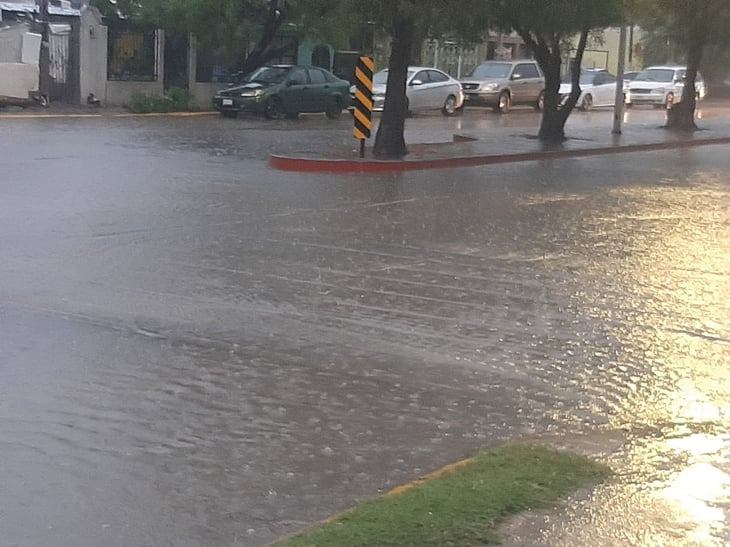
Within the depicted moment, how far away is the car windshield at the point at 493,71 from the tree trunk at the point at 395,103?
2056 centimetres

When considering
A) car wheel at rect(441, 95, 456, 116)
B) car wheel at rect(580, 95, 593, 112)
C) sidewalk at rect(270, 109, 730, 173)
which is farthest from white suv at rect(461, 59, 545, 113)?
sidewalk at rect(270, 109, 730, 173)

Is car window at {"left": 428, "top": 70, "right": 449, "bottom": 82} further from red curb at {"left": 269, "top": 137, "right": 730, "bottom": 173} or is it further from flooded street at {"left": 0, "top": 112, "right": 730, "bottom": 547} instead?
flooded street at {"left": 0, "top": 112, "right": 730, "bottom": 547}

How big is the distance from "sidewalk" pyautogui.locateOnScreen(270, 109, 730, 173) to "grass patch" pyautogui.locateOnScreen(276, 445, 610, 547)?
46.0 feet

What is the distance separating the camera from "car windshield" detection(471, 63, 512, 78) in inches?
1641

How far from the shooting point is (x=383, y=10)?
20.4 m

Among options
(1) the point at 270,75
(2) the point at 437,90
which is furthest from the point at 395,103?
(2) the point at 437,90

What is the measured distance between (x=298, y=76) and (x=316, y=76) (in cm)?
77

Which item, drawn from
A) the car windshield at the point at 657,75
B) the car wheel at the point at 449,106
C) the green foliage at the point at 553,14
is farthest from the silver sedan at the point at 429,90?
the car windshield at the point at 657,75

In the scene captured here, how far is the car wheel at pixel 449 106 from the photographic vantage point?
126 feet

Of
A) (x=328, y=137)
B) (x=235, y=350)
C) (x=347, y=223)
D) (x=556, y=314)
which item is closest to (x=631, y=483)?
(x=235, y=350)

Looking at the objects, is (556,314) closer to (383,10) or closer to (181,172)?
(181,172)

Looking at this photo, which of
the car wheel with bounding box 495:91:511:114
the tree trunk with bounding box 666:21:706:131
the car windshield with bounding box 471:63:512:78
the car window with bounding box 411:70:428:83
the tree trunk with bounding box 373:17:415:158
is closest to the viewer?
the tree trunk with bounding box 373:17:415:158

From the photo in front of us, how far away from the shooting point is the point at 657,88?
1868 inches

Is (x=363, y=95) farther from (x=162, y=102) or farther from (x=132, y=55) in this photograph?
(x=132, y=55)
